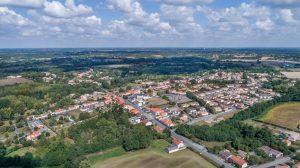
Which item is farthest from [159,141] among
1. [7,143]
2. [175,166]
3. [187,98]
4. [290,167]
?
[187,98]

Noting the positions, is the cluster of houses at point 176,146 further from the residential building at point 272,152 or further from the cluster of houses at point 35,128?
the cluster of houses at point 35,128

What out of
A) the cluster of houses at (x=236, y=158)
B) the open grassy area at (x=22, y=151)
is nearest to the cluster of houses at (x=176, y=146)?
the cluster of houses at (x=236, y=158)

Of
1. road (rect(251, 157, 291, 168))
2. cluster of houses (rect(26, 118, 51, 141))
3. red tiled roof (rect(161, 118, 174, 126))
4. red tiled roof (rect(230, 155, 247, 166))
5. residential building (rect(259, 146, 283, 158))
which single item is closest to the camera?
red tiled roof (rect(230, 155, 247, 166))

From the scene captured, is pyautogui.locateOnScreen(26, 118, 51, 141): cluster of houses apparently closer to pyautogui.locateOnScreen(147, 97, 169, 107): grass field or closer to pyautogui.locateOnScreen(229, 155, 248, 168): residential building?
pyautogui.locateOnScreen(147, 97, 169, 107): grass field

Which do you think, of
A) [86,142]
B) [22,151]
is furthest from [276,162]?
[22,151]

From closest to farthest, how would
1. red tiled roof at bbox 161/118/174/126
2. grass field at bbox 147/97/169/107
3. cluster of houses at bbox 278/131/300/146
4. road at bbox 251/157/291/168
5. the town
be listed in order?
road at bbox 251/157/291/168 < the town < cluster of houses at bbox 278/131/300/146 < red tiled roof at bbox 161/118/174/126 < grass field at bbox 147/97/169/107

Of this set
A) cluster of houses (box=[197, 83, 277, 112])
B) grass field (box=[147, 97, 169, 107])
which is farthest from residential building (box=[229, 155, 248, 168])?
grass field (box=[147, 97, 169, 107])

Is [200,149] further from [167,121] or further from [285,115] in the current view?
[285,115]
